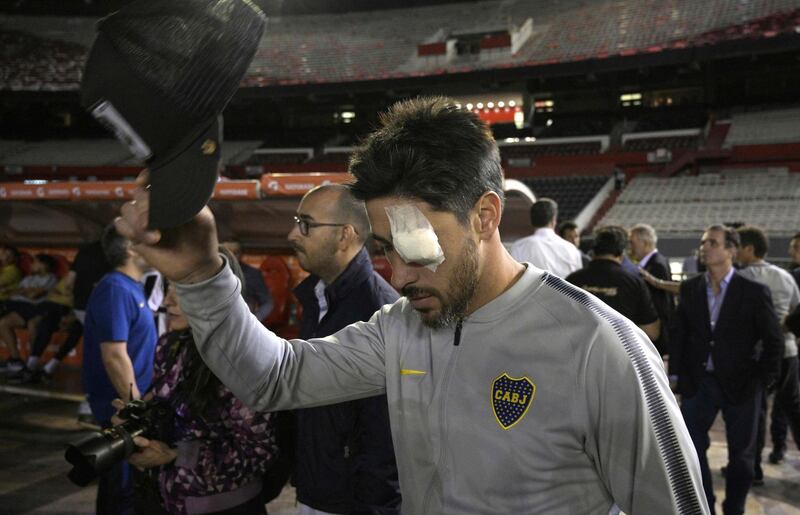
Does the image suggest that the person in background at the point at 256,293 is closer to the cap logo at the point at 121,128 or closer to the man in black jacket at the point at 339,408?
the man in black jacket at the point at 339,408

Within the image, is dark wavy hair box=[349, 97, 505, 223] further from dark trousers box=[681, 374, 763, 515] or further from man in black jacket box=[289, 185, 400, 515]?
dark trousers box=[681, 374, 763, 515]

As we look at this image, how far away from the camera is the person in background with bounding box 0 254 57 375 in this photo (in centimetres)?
799

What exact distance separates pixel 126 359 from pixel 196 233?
2622 mm

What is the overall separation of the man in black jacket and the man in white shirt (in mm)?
2670

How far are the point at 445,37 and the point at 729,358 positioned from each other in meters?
28.6

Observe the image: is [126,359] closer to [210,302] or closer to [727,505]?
[210,302]

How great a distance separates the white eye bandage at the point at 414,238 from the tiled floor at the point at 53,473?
3643mm

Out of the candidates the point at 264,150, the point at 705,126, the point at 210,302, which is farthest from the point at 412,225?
the point at 264,150

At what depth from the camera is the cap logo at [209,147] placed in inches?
33.6

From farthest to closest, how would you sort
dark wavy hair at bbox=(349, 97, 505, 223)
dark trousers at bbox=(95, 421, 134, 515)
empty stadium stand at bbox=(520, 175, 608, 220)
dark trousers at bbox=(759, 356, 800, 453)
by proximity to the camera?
empty stadium stand at bbox=(520, 175, 608, 220) → dark trousers at bbox=(759, 356, 800, 453) → dark trousers at bbox=(95, 421, 134, 515) → dark wavy hair at bbox=(349, 97, 505, 223)

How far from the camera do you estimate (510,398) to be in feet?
4.28

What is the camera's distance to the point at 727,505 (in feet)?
13.3

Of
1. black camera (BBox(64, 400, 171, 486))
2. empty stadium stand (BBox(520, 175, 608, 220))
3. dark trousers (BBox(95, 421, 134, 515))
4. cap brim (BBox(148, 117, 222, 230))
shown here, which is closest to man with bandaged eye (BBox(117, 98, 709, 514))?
cap brim (BBox(148, 117, 222, 230))

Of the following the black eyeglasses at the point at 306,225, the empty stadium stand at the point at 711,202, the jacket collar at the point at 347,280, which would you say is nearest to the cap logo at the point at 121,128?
the jacket collar at the point at 347,280
